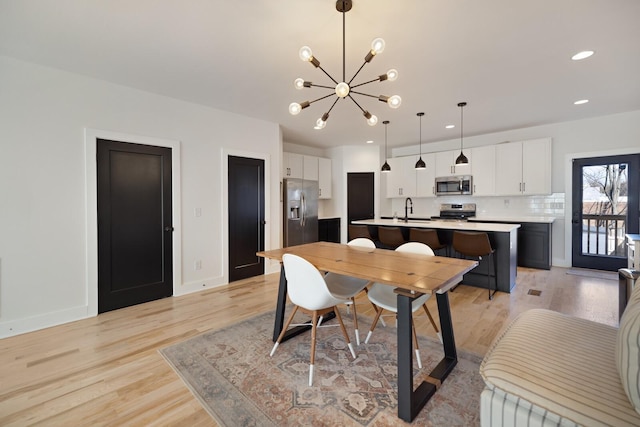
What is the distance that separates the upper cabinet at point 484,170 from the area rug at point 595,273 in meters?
1.79

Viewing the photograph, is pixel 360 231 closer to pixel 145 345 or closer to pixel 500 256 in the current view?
pixel 500 256

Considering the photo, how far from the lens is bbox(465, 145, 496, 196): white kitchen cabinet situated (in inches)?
215

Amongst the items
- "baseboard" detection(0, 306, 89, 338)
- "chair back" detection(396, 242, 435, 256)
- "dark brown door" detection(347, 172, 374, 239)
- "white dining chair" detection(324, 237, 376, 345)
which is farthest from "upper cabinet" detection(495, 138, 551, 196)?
"baseboard" detection(0, 306, 89, 338)

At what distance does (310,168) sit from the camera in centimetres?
625

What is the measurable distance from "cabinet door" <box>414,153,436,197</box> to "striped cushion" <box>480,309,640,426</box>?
491 cm

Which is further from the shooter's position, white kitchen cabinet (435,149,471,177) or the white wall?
white kitchen cabinet (435,149,471,177)

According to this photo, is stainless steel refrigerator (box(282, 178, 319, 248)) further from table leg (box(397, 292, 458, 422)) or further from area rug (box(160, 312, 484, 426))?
table leg (box(397, 292, 458, 422))

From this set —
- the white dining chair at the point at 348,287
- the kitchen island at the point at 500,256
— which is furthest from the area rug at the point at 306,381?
the kitchen island at the point at 500,256

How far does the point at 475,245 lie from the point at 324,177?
3.75 m

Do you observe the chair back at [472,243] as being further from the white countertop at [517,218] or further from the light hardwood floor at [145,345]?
the white countertop at [517,218]

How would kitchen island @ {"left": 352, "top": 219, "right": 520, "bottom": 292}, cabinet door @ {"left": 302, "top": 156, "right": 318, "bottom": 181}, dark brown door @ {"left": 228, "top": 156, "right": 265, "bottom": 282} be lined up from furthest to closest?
cabinet door @ {"left": 302, "top": 156, "right": 318, "bottom": 181}
dark brown door @ {"left": 228, "top": 156, "right": 265, "bottom": 282}
kitchen island @ {"left": 352, "top": 219, "right": 520, "bottom": 292}

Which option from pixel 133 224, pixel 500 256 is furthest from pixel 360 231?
pixel 133 224

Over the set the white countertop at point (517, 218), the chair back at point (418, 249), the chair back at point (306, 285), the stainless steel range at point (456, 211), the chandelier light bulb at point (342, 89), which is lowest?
the chair back at point (306, 285)

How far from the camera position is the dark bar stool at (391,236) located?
4.27m
